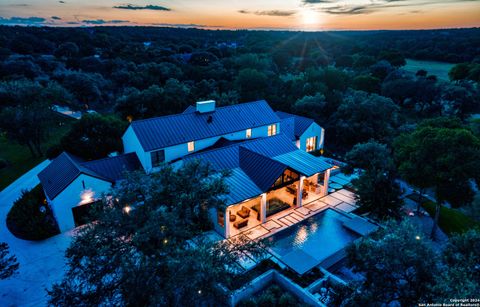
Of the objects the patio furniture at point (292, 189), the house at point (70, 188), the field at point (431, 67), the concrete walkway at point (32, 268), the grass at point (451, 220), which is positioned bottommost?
the concrete walkway at point (32, 268)

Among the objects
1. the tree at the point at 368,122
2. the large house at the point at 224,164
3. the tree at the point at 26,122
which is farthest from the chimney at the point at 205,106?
the tree at the point at 368,122

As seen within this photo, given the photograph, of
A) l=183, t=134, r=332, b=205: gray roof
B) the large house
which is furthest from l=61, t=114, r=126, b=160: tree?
l=183, t=134, r=332, b=205: gray roof

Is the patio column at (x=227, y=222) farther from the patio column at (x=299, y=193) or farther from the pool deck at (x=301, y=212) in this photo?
the patio column at (x=299, y=193)

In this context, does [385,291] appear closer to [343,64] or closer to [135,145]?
[135,145]

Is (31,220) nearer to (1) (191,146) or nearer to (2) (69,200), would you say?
(2) (69,200)

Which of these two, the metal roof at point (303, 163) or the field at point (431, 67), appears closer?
the metal roof at point (303, 163)

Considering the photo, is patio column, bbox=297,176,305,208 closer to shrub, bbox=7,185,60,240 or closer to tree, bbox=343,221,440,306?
tree, bbox=343,221,440,306

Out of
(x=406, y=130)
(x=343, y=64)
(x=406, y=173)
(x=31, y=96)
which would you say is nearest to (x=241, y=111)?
(x=406, y=173)
